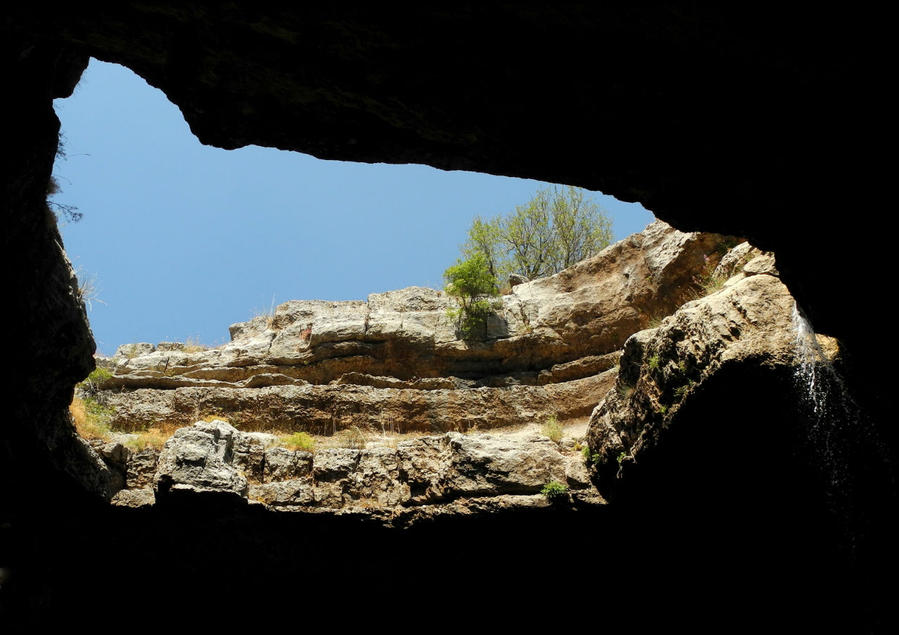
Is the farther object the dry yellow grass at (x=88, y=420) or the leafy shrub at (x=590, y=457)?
the dry yellow grass at (x=88, y=420)

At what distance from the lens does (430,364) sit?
16.3 meters

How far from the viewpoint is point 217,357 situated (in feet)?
55.0

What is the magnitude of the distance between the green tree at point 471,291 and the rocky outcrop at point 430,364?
294 millimetres

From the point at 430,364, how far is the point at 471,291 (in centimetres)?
231

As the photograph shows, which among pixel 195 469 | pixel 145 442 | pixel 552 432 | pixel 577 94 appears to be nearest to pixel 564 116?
pixel 577 94

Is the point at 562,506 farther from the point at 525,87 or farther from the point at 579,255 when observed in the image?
the point at 579,255

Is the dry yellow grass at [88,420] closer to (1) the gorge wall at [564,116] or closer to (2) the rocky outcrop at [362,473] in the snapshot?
(2) the rocky outcrop at [362,473]

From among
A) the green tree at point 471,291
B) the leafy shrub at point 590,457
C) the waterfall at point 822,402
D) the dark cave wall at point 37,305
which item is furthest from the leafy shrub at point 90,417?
the waterfall at point 822,402

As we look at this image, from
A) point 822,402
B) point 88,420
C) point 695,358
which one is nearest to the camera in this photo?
point 822,402

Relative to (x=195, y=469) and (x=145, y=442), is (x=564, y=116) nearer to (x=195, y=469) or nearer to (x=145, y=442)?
(x=195, y=469)

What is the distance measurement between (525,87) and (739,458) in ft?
21.3

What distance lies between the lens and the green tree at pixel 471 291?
16.6 metres

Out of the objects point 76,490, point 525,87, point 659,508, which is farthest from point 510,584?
point 525,87

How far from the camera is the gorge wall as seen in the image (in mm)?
5137
